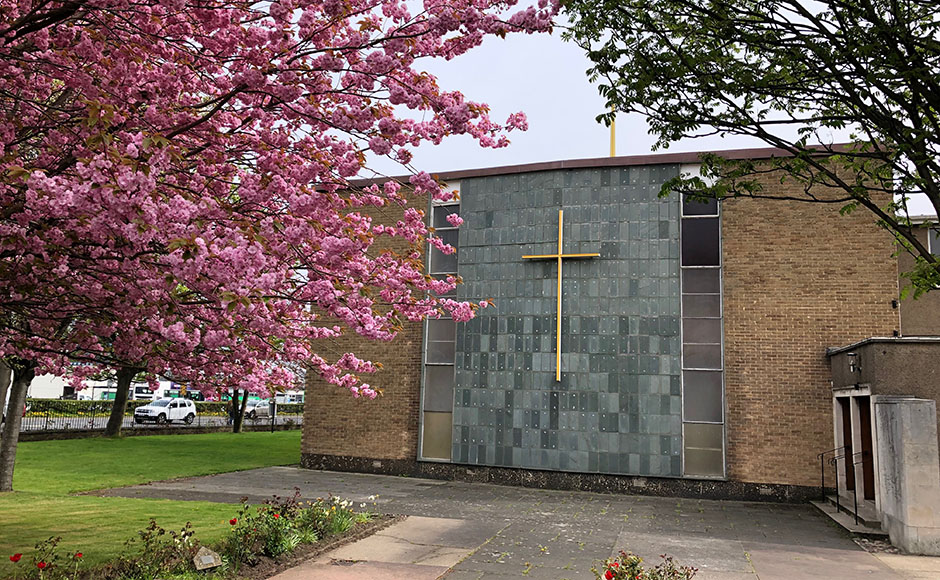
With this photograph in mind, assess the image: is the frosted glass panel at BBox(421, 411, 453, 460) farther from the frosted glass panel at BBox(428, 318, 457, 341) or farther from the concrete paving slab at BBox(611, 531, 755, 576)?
the concrete paving slab at BBox(611, 531, 755, 576)

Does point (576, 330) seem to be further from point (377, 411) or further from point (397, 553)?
point (397, 553)

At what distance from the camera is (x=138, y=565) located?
288 inches

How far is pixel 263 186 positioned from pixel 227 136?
0.63 meters

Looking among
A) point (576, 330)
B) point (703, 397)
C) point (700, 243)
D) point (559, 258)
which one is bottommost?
point (703, 397)

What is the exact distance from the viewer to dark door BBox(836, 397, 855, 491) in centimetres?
1427

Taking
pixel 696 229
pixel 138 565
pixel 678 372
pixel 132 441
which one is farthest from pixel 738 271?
pixel 132 441

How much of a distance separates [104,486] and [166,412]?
26.5 meters

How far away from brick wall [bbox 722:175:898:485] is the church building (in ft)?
0.11

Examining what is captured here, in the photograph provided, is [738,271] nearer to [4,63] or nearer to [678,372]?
[678,372]

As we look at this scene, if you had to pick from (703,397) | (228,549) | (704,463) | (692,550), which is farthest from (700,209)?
(228,549)

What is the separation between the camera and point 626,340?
54.9 feet

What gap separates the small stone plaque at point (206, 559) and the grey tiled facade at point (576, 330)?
10268 millimetres

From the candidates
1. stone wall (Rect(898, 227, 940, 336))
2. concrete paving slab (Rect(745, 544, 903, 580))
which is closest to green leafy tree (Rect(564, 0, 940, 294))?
concrete paving slab (Rect(745, 544, 903, 580))

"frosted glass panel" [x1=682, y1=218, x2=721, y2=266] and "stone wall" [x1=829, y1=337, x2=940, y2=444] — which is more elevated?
"frosted glass panel" [x1=682, y1=218, x2=721, y2=266]
